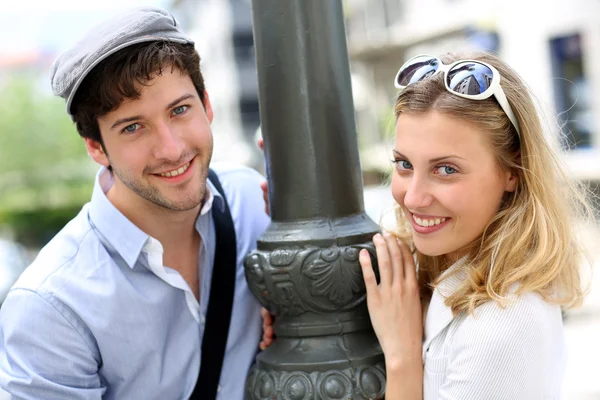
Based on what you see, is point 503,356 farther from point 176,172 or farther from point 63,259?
point 63,259

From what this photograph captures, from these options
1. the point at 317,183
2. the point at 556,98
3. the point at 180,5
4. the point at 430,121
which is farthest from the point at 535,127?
the point at 180,5

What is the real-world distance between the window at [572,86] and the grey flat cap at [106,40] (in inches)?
595

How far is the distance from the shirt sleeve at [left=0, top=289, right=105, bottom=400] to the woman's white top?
1.16 meters

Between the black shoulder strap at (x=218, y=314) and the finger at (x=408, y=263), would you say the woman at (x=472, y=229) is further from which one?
the black shoulder strap at (x=218, y=314)

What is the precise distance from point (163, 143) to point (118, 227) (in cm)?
35

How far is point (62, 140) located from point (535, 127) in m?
49.0

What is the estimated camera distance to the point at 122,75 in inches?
108

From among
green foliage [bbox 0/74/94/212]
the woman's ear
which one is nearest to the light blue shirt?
the woman's ear

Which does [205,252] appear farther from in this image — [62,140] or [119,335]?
[62,140]

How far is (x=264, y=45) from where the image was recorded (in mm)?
2664

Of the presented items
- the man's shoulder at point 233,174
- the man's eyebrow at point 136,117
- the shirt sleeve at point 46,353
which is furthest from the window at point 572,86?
the shirt sleeve at point 46,353

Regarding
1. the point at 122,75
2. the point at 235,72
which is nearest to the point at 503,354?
the point at 122,75

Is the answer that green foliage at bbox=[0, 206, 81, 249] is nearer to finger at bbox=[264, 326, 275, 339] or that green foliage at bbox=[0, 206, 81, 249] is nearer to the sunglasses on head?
finger at bbox=[264, 326, 275, 339]

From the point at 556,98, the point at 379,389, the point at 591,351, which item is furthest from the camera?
A: the point at 556,98
